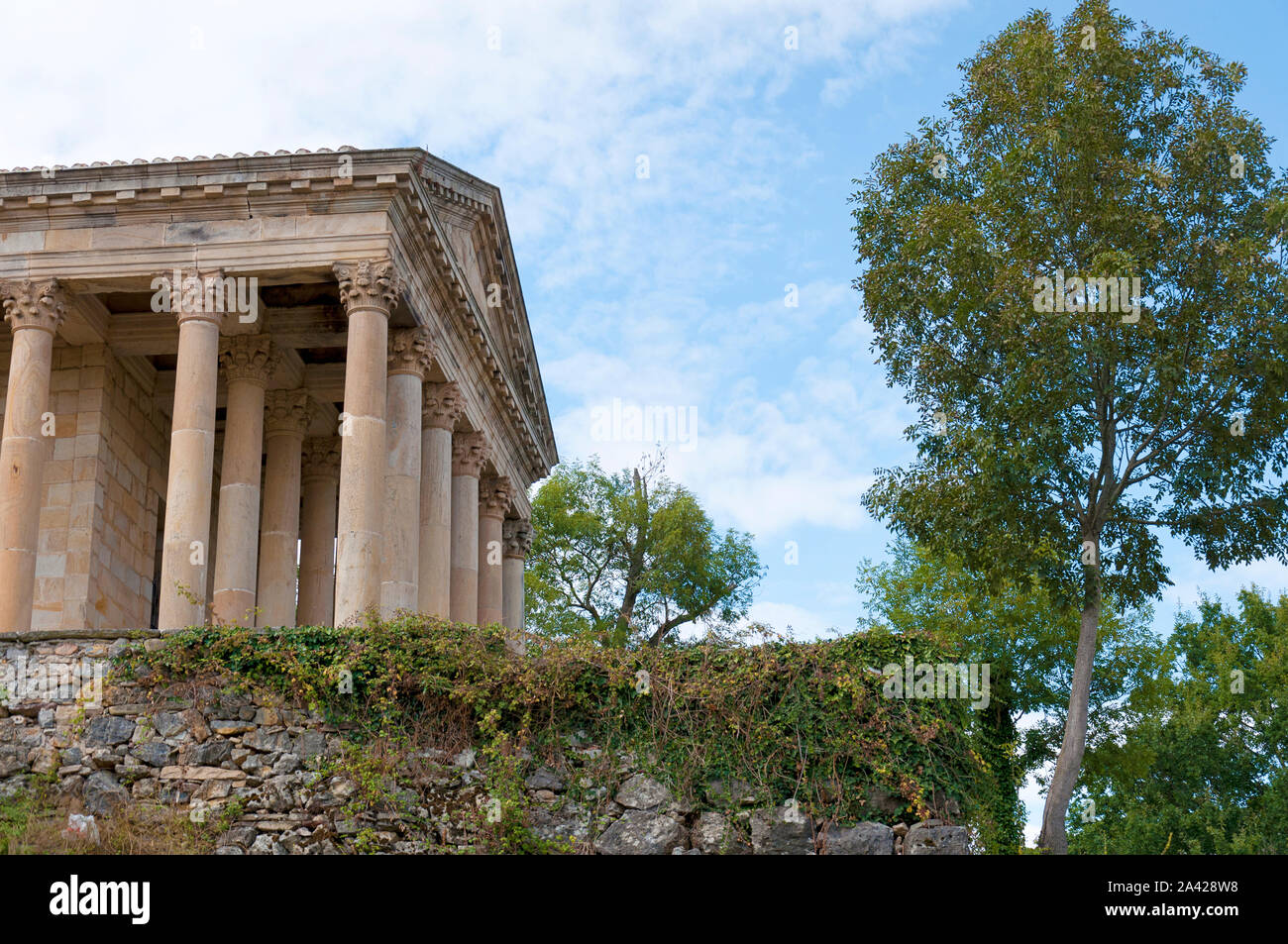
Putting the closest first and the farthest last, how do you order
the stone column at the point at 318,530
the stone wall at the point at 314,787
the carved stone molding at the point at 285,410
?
the stone wall at the point at 314,787
the carved stone molding at the point at 285,410
the stone column at the point at 318,530

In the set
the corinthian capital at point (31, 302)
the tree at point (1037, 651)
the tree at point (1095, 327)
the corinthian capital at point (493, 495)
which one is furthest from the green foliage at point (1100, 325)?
the corinthian capital at point (31, 302)

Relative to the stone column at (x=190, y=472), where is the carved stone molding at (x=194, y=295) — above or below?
above

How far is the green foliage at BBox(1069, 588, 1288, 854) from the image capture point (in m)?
41.8

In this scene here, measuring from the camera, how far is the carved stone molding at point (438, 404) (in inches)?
1109

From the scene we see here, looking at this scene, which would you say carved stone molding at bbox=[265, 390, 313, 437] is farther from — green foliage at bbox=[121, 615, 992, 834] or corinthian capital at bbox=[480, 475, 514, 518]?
green foliage at bbox=[121, 615, 992, 834]

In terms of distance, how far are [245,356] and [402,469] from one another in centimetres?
419

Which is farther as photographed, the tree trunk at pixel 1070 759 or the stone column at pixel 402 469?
the stone column at pixel 402 469

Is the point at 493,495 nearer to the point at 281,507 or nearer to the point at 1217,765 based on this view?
the point at 281,507

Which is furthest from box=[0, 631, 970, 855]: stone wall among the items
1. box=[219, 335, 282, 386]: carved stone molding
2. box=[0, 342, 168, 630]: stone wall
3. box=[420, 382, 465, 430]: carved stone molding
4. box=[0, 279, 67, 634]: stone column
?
box=[420, 382, 465, 430]: carved stone molding

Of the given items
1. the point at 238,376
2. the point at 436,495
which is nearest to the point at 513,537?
the point at 436,495

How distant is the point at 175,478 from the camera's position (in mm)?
22312

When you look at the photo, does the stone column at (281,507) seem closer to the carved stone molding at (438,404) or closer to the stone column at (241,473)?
the stone column at (241,473)

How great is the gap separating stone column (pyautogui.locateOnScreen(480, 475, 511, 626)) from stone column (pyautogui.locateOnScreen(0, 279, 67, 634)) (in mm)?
12846

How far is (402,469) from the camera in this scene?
81.1ft
